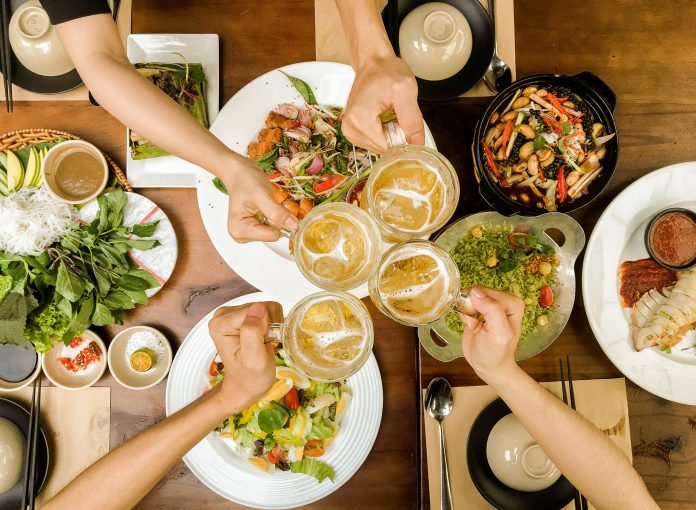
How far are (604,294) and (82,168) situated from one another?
6.20ft

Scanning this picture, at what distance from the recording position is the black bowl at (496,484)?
1781 millimetres

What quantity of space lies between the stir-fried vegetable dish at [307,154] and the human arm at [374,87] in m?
0.29

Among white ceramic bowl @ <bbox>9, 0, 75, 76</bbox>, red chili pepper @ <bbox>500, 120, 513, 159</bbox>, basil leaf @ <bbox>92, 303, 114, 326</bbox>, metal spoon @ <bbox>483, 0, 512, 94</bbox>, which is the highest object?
white ceramic bowl @ <bbox>9, 0, 75, 76</bbox>

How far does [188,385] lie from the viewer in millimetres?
1825

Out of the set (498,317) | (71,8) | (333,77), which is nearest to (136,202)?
(71,8)

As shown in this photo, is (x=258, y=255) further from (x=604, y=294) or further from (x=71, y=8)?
(x=604, y=294)

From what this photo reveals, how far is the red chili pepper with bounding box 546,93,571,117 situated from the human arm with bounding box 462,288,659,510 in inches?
31.7

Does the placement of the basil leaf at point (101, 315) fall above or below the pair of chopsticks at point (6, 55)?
below

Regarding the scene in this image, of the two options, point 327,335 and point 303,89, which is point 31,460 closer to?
point 327,335

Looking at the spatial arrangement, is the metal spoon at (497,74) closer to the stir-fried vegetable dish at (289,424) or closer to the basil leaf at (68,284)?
the stir-fried vegetable dish at (289,424)

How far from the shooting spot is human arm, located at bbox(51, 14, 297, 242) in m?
1.49

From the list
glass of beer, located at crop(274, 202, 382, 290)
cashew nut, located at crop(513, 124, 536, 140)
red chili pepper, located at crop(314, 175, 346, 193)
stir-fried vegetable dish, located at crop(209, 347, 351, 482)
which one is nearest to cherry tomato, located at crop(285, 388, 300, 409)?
stir-fried vegetable dish, located at crop(209, 347, 351, 482)

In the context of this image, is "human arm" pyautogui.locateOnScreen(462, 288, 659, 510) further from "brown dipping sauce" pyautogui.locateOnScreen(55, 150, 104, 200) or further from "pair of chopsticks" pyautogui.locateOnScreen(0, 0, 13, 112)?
"pair of chopsticks" pyautogui.locateOnScreen(0, 0, 13, 112)

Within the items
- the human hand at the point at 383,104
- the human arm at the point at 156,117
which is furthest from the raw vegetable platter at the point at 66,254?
the human hand at the point at 383,104
